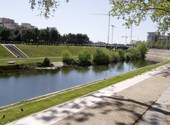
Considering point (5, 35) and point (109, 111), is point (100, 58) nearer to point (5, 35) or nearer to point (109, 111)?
point (5, 35)

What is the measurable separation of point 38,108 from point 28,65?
1699 inches

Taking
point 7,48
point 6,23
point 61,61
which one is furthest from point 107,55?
point 6,23

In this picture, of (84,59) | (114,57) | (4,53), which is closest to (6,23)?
(114,57)

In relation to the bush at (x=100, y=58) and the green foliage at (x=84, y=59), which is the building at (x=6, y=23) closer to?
the bush at (x=100, y=58)

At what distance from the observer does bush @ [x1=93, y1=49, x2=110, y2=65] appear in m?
72.5

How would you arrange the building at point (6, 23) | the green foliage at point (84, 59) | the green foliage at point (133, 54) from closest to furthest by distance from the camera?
the green foliage at point (84, 59)
the green foliage at point (133, 54)
the building at point (6, 23)

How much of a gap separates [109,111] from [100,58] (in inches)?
2449

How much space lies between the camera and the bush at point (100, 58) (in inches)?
2854

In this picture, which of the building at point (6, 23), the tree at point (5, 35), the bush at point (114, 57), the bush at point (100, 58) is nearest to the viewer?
the bush at point (100, 58)

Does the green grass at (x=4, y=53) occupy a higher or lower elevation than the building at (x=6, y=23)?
lower

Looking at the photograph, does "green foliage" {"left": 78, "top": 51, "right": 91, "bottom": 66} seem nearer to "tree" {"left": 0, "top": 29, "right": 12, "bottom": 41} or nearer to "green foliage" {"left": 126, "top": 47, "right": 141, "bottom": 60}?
"green foliage" {"left": 126, "top": 47, "right": 141, "bottom": 60}

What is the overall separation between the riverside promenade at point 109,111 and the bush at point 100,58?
57.1 m

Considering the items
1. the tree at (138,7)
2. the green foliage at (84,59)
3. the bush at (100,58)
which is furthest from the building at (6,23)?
the tree at (138,7)

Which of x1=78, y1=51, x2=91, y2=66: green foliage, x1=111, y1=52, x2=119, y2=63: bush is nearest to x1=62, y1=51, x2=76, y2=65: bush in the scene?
x1=78, y1=51, x2=91, y2=66: green foliage
